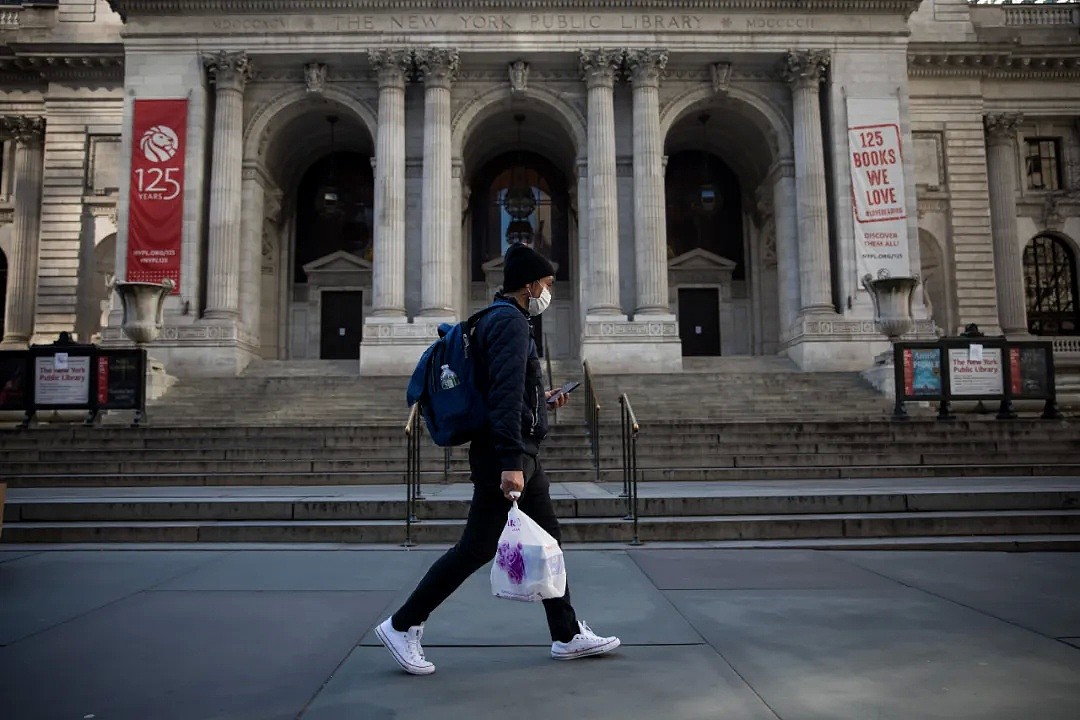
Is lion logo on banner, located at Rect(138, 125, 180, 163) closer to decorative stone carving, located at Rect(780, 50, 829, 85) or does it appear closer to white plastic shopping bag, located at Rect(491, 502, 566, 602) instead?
decorative stone carving, located at Rect(780, 50, 829, 85)

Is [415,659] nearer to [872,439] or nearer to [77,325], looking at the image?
[872,439]

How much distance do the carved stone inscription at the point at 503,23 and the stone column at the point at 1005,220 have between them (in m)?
11.2

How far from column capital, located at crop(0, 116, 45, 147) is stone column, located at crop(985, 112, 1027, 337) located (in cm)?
3594

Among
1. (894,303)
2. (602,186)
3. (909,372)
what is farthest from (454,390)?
(602,186)

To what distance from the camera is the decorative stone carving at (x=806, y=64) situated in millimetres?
25094

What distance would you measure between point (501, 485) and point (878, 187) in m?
24.1

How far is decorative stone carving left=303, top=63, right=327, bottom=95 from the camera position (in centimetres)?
2538

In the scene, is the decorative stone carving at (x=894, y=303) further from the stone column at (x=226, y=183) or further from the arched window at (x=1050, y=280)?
the stone column at (x=226, y=183)

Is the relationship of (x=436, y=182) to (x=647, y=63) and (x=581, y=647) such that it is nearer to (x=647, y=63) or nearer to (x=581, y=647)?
(x=647, y=63)

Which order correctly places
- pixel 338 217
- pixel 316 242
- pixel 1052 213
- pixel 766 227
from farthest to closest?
pixel 1052 213 < pixel 316 242 < pixel 338 217 < pixel 766 227

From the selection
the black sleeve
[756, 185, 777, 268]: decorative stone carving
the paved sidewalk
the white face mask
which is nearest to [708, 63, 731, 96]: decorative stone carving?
[756, 185, 777, 268]: decorative stone carving

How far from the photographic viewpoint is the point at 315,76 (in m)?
25.4

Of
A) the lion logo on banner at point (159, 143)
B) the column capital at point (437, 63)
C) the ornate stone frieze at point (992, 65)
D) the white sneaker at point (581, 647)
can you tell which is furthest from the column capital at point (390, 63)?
the white sneaker at point (581, 647)

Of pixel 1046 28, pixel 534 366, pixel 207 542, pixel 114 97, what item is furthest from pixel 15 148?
pixel 1046 28
